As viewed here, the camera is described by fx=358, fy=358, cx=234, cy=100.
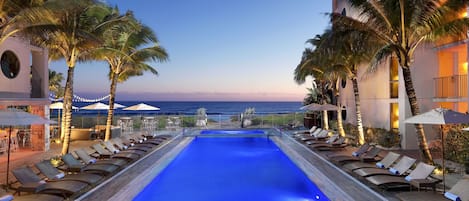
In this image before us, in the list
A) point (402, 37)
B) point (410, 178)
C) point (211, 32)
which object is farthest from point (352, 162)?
point (211, 32)

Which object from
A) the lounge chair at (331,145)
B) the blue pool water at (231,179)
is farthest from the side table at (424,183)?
the lounge chair at (331,145)

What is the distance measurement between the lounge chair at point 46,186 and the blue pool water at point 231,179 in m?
1.54

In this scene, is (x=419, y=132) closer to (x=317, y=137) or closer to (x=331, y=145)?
(x=331, y=145)

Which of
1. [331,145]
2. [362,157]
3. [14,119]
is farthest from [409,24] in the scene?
[14,119]

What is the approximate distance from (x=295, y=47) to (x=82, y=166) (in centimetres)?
2687

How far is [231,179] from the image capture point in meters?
10.9

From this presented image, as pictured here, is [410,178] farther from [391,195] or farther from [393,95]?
[393,95]

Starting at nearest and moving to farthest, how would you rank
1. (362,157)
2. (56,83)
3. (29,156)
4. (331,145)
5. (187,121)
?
(362,157), (29,156), (331,145), (56,83), (187,121)

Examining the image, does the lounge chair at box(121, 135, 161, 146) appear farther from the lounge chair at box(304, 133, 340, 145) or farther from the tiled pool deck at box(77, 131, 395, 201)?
the lounge chair at box(304, 133, 340, 145)

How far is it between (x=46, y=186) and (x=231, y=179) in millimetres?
5266

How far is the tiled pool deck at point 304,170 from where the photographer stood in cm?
757

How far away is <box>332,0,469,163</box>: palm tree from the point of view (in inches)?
378

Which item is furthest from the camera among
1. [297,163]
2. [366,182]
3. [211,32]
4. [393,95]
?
[211,32]

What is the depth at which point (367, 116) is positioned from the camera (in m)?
18.6
